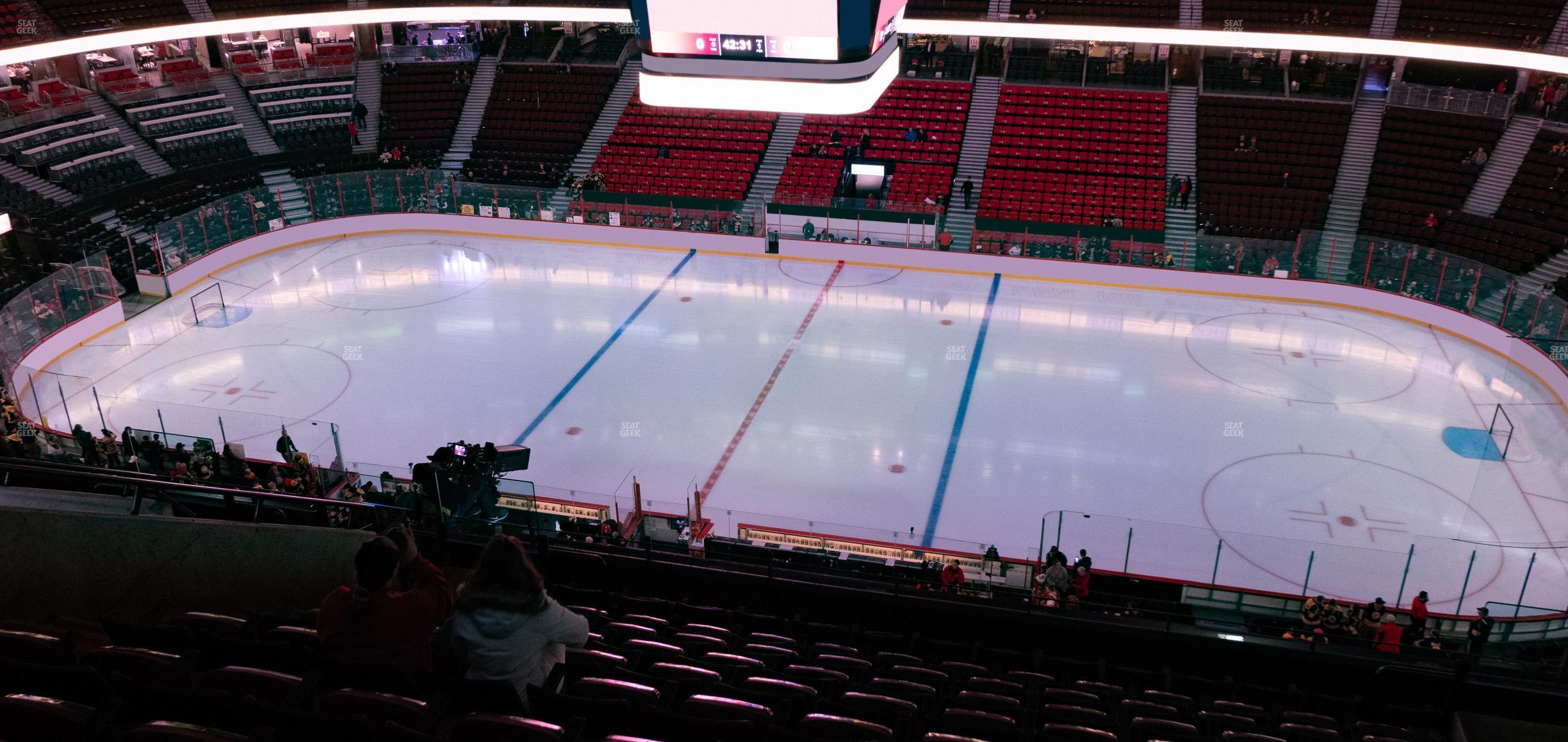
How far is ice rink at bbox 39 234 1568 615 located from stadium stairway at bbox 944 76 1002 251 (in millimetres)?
1483

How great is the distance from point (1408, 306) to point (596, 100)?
21.4 meters

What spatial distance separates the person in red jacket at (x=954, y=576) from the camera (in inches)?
407

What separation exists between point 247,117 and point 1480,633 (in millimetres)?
30532

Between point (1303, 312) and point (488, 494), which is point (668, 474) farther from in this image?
point (1303, 312)

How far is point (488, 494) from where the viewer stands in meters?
10.7

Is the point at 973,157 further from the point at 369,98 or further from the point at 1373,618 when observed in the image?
the point at 1373,618

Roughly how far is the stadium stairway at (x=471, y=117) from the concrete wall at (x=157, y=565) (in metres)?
23.1

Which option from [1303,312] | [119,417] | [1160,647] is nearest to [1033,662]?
[1160,647]

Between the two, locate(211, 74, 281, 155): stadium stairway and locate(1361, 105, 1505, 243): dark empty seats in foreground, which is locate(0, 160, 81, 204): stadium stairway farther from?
locate(1361, 105, 1505, 243): dark empty seats in foreground

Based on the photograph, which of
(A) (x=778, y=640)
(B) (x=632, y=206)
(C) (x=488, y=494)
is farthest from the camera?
(B) (x=632, y=206)

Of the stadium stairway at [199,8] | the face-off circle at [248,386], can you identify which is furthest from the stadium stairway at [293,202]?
the face-off circle at [248,386]

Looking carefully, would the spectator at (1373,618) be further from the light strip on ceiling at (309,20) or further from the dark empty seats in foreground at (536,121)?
the dark empty seats in foreground at (536,121)

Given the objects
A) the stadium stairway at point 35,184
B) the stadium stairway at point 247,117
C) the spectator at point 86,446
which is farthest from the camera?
the stadium stairway at point 247,117

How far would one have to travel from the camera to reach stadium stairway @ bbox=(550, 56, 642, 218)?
26309mm
